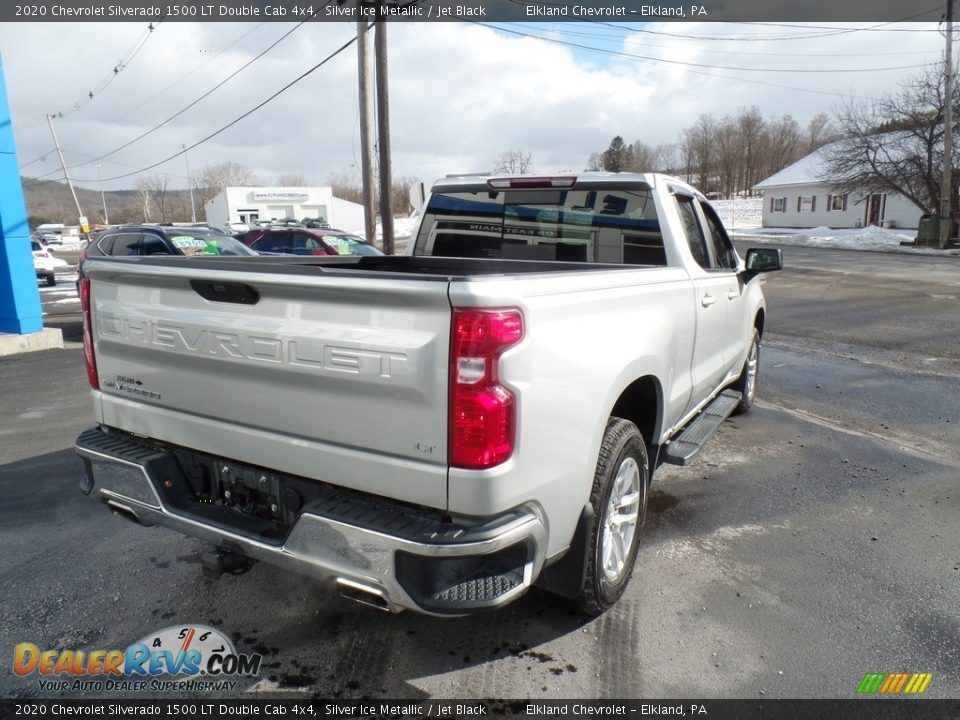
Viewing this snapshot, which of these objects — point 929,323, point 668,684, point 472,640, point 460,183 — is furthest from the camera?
point 929,323

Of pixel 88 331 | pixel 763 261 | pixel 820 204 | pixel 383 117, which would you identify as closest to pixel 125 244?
pixel 383 117

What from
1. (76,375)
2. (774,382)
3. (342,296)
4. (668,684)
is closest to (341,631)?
(668,684)

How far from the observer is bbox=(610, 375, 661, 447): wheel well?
10.6 feet

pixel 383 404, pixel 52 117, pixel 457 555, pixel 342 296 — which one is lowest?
pixel 457 555

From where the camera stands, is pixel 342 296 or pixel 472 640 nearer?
pixel 342 296

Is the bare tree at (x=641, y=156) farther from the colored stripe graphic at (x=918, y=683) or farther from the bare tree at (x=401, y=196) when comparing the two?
the colored stripe graphic at (x=918, y=683)

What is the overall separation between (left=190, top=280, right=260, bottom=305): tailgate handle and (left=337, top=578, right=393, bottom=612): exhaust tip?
1.07 metres

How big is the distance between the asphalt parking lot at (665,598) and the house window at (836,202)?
4653cm

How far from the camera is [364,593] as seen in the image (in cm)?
222

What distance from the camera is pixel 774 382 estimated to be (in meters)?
7.62

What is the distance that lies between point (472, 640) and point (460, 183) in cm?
302

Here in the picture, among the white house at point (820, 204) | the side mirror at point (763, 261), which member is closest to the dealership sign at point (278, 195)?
the white house at point (820, 204)

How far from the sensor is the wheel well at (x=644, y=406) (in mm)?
3222

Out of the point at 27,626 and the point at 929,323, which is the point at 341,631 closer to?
the point at 27,626
